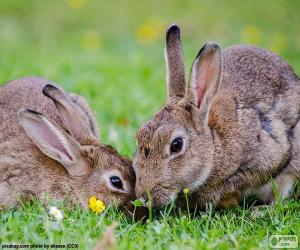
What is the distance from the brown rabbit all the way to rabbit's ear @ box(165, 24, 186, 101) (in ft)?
2.82

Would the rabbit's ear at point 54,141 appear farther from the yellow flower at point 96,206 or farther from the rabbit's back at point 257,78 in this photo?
the rabbit's back at point 257,78

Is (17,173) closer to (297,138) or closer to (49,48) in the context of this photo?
(297,138)

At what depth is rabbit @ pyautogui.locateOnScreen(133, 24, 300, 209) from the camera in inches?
242

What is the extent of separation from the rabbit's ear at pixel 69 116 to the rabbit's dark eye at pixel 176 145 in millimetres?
1218

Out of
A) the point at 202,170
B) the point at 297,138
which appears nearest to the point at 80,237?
the point at 202,170

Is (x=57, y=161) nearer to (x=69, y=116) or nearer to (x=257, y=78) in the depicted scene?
(x=69, y=116)

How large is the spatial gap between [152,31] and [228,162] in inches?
322

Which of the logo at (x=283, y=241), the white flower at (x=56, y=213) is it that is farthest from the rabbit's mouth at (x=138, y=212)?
the logo at (x=283, y=241)

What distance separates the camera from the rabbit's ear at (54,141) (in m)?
6.59

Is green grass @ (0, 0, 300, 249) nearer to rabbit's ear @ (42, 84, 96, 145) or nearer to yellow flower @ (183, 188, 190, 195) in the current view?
yellow flower @ (183, 188, 190, 195)

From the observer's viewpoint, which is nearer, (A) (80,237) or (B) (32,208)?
(A) (80,237)

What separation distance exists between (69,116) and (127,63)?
203 inches

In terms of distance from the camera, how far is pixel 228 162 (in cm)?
652

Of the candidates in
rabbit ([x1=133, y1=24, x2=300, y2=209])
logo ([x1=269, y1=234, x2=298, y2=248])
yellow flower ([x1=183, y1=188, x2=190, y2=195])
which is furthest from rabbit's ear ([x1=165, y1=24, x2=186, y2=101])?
logo ([x1=269, y1=234, x2=298, y2=248])
